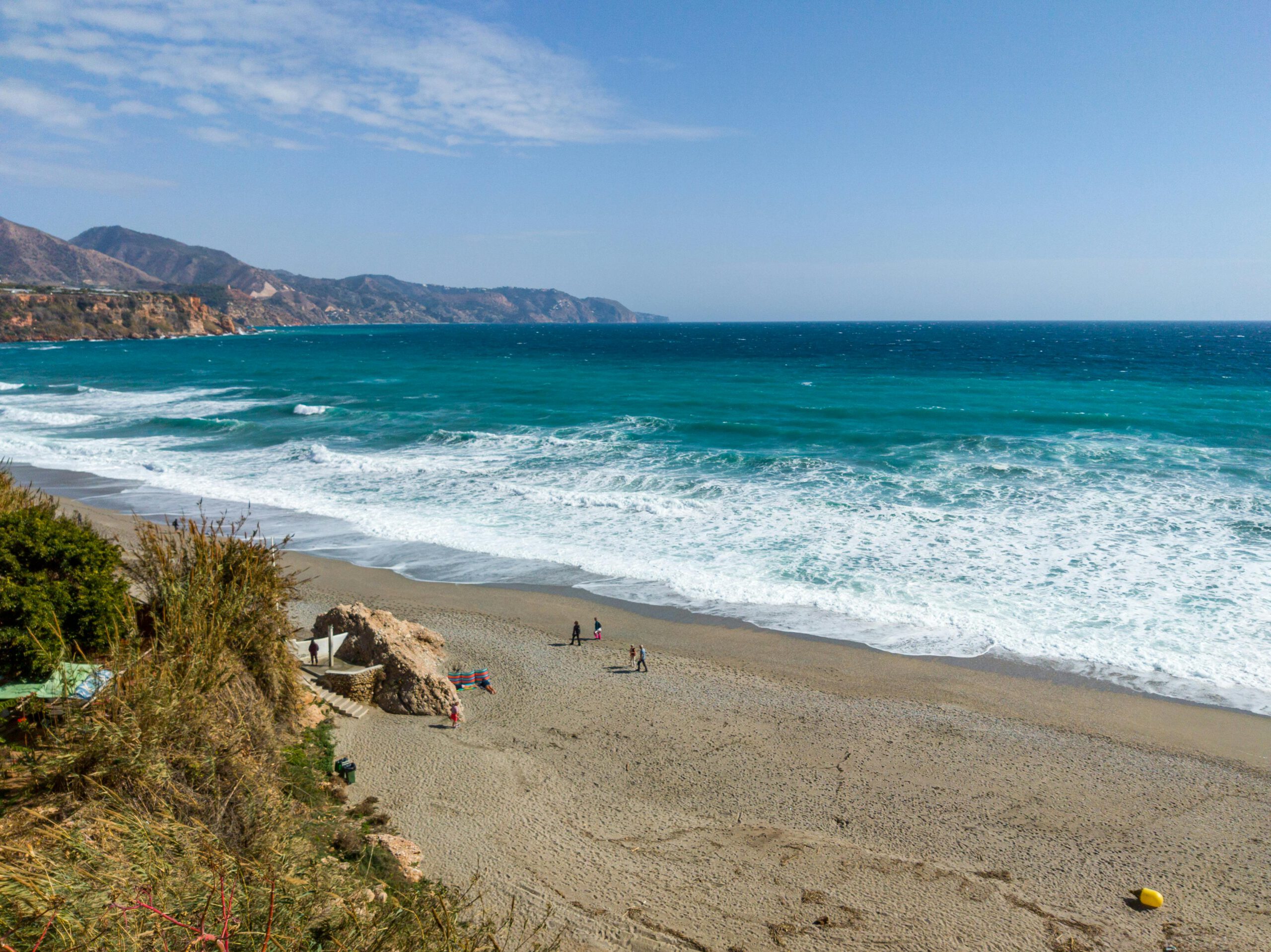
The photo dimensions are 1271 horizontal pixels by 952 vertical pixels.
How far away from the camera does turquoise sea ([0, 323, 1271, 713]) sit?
19.0m

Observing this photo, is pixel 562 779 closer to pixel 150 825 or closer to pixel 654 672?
pixel 654 672

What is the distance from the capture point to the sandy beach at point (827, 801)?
9.43 metres

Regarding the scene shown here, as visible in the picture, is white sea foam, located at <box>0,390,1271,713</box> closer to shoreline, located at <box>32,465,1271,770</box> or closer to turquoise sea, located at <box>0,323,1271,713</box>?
turquoise sea, located at <box>0,323,1271,713</box>

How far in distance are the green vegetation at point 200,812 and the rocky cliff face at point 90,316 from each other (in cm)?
14550

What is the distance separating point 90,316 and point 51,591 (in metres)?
149

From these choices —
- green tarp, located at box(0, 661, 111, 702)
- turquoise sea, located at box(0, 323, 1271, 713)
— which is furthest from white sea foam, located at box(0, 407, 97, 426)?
green tarp, located at box(0, 661, 111, 702)

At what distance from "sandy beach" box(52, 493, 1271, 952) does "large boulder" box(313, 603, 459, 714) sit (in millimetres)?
441

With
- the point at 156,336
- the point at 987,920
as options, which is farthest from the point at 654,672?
the point at 156,336

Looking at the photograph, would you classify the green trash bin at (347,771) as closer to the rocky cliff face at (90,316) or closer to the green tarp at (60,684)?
the green tarp at (60,684)

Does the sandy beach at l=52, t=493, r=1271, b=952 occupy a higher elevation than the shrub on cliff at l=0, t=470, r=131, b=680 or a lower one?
lower

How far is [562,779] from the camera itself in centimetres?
1223

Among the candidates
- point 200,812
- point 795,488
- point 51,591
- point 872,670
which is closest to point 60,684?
point 51,591

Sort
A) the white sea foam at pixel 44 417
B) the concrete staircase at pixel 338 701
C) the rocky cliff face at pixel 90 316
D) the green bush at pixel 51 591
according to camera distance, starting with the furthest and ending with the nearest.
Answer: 1. the rocky cliff face at pixel 90 316
2. the white sea foam at pixel 44 417
3. the concrete staircase at pixel 338 701
4. the green bush at pixel 51 591

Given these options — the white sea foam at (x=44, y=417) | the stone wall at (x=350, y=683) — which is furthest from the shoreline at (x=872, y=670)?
the white sea foam at (x=44, y=417)
